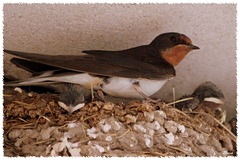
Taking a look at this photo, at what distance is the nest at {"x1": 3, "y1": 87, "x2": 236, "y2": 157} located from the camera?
220cm

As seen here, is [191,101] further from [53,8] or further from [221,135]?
[53,8]

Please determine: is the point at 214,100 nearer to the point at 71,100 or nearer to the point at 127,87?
the point at 127,87

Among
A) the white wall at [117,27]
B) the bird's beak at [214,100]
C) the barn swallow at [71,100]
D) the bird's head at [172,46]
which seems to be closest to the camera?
the barn swallow at [71,100]

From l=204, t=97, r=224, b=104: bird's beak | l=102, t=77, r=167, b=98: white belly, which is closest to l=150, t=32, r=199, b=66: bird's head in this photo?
l=102, t=77, r=167, b=98: white belly

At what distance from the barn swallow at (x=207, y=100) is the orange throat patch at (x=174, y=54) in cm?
42

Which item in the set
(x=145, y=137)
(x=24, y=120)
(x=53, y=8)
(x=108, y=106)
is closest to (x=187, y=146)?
(x=145, y=137)

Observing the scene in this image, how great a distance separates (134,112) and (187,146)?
17.3 inches

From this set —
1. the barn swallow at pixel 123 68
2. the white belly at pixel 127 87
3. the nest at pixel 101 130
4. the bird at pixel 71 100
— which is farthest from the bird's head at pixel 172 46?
the bird at pixel 71 100

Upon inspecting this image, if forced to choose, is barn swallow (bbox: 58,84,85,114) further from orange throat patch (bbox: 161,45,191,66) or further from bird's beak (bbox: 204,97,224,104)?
bird's beak (bbox: 204,97,224,104)

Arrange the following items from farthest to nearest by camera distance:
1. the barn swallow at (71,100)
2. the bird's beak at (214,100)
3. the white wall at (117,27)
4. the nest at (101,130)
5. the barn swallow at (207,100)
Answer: the bird's beak at (214,100)
the barn swallow at (207,100)
the white wall at (117,27)
the barn swallow at (71,100)
the nest at (101,130)

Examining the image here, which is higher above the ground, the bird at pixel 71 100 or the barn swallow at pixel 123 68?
the barn swallow at pixel 123 68

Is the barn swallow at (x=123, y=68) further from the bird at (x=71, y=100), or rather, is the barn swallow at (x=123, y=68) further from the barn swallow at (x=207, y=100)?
the barn swallow at (x=207, y=100)

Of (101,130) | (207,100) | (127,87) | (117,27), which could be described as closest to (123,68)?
(127,87)

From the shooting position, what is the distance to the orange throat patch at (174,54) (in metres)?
2.72
